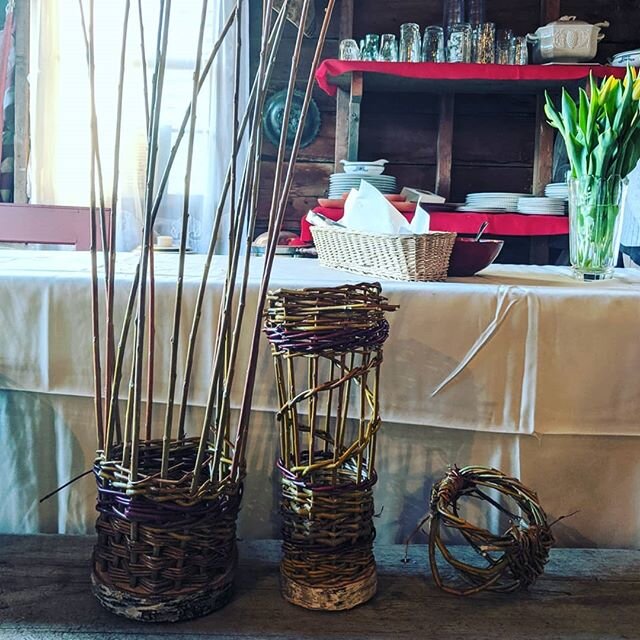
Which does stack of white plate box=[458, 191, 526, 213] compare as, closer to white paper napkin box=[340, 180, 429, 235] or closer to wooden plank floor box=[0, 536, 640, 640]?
white paper napkin box=[340, 180, 429, 235]

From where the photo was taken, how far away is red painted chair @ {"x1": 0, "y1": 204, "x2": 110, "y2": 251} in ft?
5.78

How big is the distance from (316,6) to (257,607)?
2716 millimetres

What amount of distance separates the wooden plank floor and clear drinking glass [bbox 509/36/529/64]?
2.06m

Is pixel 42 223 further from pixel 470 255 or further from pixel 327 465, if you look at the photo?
pixel 327 465

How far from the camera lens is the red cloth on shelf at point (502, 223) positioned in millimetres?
2430

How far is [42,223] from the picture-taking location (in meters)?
1.78

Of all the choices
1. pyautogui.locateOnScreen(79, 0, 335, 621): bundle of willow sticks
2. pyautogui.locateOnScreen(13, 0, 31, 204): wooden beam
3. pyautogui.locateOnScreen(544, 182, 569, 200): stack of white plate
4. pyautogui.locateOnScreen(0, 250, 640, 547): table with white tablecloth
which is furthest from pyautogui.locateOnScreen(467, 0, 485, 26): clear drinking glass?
pyautogui.locateOnScreen(79, 0, 335, 621): bundle of willow sticks

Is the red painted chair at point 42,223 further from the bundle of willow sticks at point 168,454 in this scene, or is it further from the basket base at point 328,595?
the basket base at point 328,595

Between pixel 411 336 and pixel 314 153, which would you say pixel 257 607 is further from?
pixel 314 153

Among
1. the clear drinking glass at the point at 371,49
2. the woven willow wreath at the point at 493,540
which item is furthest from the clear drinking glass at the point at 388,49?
the woven willow wreath at the point at 493,540

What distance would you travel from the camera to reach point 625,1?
2914 mm

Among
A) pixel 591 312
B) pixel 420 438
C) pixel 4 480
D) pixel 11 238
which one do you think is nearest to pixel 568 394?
pixel 591 312

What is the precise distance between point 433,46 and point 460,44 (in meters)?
0.11

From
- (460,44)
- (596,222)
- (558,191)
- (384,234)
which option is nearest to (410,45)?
(460,44)
